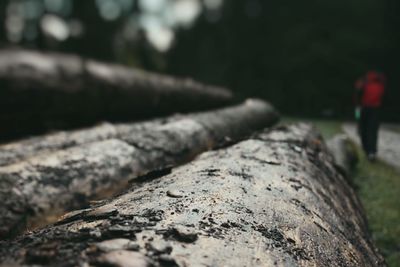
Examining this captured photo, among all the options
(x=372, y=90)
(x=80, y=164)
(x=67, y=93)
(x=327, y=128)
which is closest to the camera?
(x=80, y=164)

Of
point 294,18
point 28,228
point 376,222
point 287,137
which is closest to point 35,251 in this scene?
point 28,228

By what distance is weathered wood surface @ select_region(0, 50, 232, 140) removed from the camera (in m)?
3.45

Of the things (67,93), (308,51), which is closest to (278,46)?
(308,51)

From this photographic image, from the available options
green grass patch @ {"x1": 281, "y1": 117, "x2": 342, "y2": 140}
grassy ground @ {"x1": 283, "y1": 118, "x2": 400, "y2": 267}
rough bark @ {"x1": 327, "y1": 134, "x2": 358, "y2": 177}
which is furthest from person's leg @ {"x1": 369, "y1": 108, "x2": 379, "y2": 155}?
green grass patch @ {"x1": 281, "y1": 117, "x2": 342, "y2": 140}

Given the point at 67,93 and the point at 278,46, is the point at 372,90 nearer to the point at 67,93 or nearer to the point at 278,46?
the point at 67,93

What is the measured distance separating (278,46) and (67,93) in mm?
12823

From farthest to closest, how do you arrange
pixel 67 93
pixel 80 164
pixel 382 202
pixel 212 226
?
pixel 382 202 → pixel 67 93 → pixel 80 164 → pixel 212 226

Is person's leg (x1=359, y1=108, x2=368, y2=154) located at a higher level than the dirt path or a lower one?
higher

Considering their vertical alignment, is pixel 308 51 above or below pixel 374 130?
above

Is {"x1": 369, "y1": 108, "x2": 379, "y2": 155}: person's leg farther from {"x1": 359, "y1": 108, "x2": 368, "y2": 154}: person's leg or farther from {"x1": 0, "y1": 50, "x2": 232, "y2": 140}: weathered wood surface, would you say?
{"x1": 0, "y1": 50, "x2": 232, "y2": 140}: weathered wood surface

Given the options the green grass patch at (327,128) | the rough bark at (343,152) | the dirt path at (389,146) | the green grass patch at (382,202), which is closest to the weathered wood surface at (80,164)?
the green grass patch at (382,202)

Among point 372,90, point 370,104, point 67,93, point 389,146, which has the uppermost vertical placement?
point 67,93

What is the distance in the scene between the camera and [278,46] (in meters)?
15.6

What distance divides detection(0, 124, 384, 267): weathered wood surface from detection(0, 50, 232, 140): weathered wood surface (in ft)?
6.93
